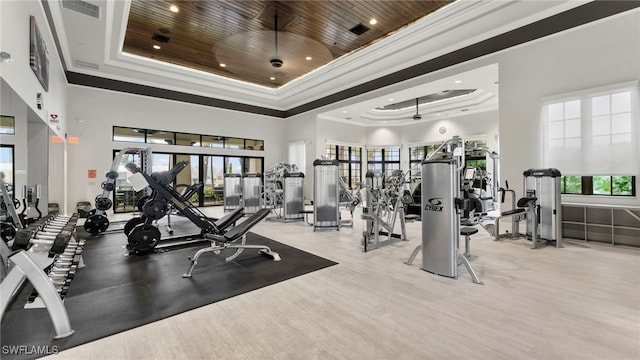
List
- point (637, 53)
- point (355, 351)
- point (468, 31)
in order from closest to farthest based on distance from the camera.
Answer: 1. point (355, 351)
2. point (637, 53)
3. point (468, 31)

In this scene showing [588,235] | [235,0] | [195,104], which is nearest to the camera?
[588,235]

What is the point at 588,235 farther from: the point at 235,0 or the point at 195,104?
the point at 195,104

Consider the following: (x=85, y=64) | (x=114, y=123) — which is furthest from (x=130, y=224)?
(x=85, y=64)

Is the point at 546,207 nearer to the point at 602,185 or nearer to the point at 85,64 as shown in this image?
the point at 602,185

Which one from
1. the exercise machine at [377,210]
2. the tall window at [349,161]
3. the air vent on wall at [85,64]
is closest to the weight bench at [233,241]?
the exercise machine at [377,210]

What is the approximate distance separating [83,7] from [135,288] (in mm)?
5613

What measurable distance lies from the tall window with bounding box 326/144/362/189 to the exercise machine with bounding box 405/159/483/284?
948cm

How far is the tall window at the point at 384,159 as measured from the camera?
13938 millimetres

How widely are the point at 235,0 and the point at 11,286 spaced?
5.73 m

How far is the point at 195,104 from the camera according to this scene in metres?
10.6

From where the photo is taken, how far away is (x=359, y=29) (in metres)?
6.74

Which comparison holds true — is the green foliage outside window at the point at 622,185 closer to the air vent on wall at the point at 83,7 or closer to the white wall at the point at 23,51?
the white wall at the point at 23,51

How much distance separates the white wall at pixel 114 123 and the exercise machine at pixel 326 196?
6341 mm

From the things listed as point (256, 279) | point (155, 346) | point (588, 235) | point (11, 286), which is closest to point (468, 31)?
point (588, 235)
